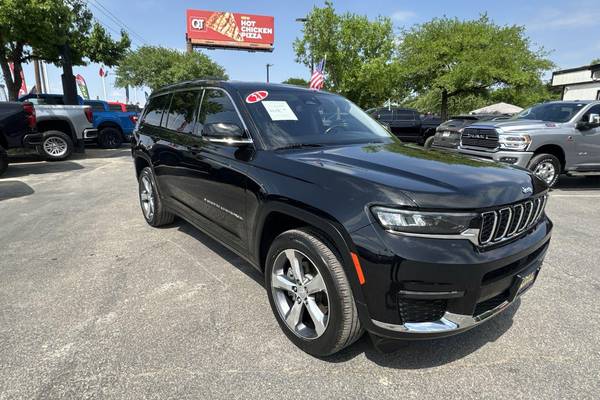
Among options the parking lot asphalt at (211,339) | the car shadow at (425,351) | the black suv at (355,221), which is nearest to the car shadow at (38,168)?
the parking lot asphalt at (211,339)

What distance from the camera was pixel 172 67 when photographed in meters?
35.9

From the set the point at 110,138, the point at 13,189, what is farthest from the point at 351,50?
the point at 13,189

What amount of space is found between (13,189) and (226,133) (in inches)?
267

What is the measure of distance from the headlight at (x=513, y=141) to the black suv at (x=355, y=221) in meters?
5.06

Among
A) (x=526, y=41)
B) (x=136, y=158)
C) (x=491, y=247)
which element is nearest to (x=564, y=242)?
(x=491, y=247)

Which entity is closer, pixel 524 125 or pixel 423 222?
pixel 423 222

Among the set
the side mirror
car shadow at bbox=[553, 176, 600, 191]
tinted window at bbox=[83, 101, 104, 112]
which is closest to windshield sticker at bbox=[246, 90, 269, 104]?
the side mirror

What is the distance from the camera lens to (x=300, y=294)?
2426 millimetres

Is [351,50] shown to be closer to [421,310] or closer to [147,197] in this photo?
[147,197]

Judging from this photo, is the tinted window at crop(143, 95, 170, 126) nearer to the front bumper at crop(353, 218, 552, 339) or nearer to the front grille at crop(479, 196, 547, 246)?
the front bumper at crop(353, 218, 552, 339)

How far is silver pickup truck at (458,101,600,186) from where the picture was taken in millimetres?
7414

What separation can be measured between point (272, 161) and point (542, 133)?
6972mm

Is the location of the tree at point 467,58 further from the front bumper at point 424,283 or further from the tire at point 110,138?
the front bumper at point 424,283

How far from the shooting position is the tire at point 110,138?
1407cm
